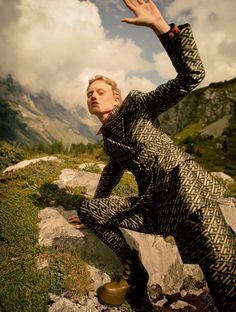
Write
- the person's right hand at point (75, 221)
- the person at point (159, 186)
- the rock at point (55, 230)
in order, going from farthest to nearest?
the person's right hand at point (75, 221) < the rock at point (55, 230) < the person at point (159, 186)

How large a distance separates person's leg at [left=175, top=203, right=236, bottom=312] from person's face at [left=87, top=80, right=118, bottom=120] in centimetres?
230

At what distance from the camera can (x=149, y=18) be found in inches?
161

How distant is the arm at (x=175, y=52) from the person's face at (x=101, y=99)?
1280mm

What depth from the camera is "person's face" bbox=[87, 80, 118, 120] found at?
540 cm

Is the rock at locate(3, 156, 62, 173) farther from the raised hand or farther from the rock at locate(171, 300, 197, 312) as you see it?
the raised hand

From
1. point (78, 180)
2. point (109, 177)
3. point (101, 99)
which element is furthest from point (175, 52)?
point (78, 180)

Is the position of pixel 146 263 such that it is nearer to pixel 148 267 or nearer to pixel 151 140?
pixel 148 267

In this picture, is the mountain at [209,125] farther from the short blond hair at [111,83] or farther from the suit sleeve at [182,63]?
the suit sleeve at [182,63]

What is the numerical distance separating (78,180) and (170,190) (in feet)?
20.2

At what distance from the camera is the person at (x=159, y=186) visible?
410cm

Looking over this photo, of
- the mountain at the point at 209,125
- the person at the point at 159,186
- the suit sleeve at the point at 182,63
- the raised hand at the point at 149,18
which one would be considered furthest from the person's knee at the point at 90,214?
the mountain at the point at 209,125


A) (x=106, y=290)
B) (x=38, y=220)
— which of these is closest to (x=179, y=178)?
(x=106, y=290)

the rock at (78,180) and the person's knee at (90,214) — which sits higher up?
the person's knee at (90,214)

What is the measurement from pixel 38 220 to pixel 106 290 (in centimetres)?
298
